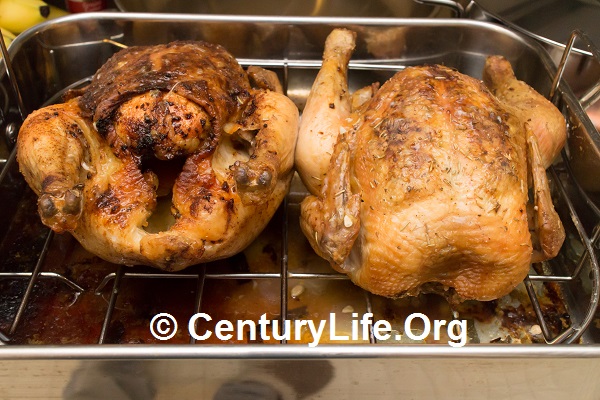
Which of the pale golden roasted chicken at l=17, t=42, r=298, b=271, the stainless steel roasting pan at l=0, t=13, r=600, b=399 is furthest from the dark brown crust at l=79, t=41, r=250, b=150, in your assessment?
the stainless steel roasting pan at l=0, t=13, r=600, b=399

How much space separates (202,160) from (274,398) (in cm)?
58

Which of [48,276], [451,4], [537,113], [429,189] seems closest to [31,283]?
[48,276]

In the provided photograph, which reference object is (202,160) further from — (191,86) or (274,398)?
(274,398)

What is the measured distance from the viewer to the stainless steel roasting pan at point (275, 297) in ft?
3.97

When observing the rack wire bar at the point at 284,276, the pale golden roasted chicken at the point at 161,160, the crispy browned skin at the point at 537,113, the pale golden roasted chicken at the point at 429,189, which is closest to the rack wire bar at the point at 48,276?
the pale golden roasted chicken at the point at 161,160

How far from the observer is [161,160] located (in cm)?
151

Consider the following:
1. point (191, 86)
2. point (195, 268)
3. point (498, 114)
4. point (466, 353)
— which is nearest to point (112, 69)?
point (191, 86)

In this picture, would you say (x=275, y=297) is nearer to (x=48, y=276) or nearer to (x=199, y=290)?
(x=199, y=290)

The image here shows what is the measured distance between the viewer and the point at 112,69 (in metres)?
1.59

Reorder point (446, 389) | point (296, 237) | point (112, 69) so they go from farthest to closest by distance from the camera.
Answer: point (296, 237)
point (112, 69)
point (446, 389)

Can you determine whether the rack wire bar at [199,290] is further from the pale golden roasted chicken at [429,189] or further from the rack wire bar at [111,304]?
the pale golden roasted chicken at [429,189]

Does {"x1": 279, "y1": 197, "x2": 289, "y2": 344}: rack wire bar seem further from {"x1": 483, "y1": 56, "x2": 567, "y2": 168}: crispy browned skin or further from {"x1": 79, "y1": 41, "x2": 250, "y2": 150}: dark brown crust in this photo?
{"x1": 483, "y1": 56, "x2": 567, "y2": 168}: crispy browned skin

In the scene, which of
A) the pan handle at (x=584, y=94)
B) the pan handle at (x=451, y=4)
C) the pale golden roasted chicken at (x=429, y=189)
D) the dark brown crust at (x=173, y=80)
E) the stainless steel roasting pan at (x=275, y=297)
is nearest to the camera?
the stainless steel roasting pan at (x=275, y=297)

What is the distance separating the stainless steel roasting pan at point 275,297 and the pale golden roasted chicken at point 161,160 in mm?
230
